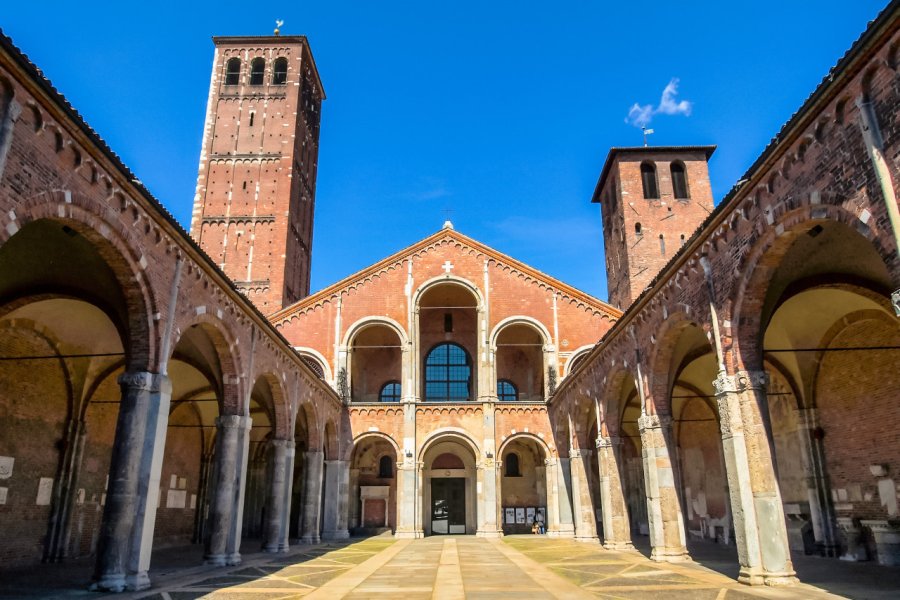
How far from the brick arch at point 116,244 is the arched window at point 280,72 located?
111 feet

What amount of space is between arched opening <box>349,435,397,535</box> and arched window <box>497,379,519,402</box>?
6213 mm

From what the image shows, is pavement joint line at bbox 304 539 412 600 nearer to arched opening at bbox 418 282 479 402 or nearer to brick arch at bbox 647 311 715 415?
brick arch at bbox 647 311 715 415

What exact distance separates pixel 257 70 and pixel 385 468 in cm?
2752

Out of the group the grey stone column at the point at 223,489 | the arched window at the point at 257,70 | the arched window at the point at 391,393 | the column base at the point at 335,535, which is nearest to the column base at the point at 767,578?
the grey stone column at the point at 223,489

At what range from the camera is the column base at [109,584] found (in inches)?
400

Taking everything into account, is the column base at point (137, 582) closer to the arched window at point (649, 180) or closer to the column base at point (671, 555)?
the column base at point (671, 555)

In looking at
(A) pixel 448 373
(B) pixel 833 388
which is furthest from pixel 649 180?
(B) pixel 833 388

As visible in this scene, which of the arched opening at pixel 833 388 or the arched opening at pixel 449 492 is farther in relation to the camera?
the arched opening at pixel 449 492

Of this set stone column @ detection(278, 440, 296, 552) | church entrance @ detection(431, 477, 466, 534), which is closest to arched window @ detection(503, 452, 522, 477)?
church entrance @ detection(431, 477, 466, 534)

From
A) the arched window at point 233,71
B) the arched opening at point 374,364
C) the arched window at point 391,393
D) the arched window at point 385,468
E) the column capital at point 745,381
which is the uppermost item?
the arched window at point 233,71

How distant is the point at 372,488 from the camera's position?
3130 cm

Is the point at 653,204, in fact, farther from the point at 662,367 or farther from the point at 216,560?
the point at 216,560

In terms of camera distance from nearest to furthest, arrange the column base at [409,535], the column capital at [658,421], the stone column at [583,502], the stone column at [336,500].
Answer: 1. the column capital at [658,421]
2. the stone column at [583,502]
3. the stone column at [336,500]
4. the column base at [409,535]

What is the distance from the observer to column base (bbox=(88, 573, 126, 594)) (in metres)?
10.2
